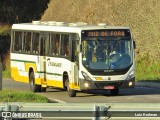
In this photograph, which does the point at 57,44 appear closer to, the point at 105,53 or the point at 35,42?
the point at 35,42

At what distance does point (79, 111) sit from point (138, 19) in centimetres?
3890

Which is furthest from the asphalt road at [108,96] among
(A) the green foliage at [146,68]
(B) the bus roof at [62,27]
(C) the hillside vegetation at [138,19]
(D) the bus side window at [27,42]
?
(C) the hillside vegetation at [138,19]

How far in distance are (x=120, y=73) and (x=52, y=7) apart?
34306 mm

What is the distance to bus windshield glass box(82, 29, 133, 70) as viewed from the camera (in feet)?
100

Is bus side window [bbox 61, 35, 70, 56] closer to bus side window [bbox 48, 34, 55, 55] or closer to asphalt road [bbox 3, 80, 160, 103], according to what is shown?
bus side window [bbox 48, 34, 55, 55]

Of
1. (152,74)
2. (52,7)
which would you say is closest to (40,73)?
(152,74)

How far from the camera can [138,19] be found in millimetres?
52219

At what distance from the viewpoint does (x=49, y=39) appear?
33.2 metres

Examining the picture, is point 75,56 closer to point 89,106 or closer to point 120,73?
point 120,73

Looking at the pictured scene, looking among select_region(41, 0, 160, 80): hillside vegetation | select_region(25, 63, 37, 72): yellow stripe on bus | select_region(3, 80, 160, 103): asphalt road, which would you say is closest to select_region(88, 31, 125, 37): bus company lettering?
select_region(3, 80, 160, 103): asphalt road

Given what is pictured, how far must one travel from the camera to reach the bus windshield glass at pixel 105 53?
3053 centimetres

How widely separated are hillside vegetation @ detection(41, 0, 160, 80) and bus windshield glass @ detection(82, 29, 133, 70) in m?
13.5

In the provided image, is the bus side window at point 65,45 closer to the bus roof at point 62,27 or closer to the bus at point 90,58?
the bus at point 90,58

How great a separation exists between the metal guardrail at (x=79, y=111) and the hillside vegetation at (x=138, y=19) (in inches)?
1204
